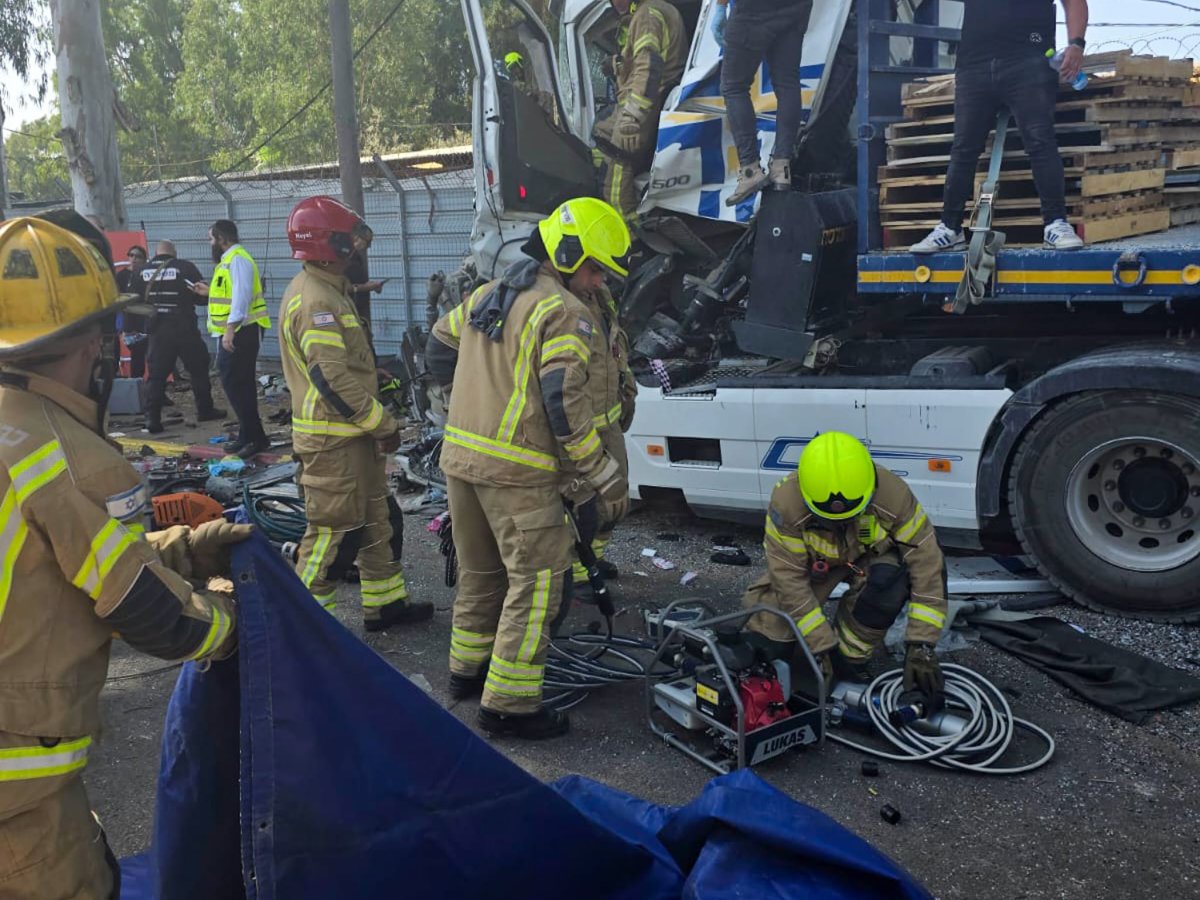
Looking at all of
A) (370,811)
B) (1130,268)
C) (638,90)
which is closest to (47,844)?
(370,811)

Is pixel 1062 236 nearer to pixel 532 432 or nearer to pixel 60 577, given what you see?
pixel 532 432

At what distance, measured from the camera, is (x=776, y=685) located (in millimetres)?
3689

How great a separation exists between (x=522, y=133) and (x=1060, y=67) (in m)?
3.19

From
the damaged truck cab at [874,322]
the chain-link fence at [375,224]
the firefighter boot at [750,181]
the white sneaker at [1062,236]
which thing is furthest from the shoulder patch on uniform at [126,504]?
the chain-link fence at [375,224]

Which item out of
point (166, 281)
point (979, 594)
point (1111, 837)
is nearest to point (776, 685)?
point (1111, 837)

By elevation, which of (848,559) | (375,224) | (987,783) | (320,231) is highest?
(375,224)

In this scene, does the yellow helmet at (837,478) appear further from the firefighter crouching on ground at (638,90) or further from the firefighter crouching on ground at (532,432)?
the firefighter crouching on ground at (638,90)

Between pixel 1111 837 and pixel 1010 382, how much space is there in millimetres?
2472

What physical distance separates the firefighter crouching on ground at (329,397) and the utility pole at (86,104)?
574 centimetres

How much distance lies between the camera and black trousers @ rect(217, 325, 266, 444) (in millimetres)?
8688

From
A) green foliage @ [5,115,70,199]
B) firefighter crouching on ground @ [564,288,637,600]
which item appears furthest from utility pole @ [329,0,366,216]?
green foliage @ [5,115,70,199]

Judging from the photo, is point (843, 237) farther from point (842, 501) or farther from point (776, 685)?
point (776, 685)

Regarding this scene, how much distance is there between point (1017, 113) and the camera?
14.8ft

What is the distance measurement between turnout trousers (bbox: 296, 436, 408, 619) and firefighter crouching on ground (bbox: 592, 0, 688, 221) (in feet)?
8.26
